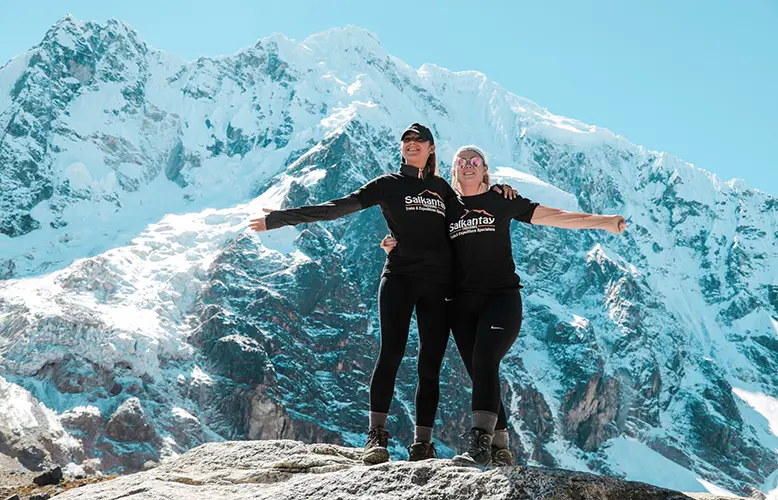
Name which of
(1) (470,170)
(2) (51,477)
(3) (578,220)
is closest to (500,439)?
(3) (578,220)

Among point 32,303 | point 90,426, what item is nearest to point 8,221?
point 32,303

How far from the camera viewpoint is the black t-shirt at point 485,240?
7.91m

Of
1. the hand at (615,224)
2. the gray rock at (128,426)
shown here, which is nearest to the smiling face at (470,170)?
the hand at (615,224)

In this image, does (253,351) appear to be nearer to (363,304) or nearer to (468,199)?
(363,304)

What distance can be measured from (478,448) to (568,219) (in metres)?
2.55

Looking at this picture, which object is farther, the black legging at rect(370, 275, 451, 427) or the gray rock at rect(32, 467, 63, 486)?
the gray rock at rect(32, 467, 63, 486)

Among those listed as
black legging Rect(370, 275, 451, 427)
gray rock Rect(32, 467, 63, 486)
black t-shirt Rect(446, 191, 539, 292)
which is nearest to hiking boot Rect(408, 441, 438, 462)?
black legging Rect(370, 275, 451, 427)

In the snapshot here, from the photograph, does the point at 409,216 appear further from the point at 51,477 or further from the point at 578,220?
the point at 51,477

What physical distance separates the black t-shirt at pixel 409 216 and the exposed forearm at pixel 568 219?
0.95 m

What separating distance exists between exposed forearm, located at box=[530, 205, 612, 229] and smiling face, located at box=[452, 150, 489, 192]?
2.29 ft

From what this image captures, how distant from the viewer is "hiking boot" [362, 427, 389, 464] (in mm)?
7379

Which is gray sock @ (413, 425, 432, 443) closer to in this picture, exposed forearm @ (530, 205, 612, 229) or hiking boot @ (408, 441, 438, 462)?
hiking boot @ (408, 441, 438, 462)

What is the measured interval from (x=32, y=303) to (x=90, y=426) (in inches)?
1212

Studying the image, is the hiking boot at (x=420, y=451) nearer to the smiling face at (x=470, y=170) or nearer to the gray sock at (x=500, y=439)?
the gray sock at (x=500, y=439)
